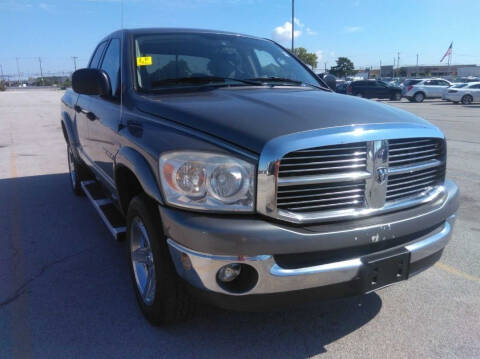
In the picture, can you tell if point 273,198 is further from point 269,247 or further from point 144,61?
point 144,61

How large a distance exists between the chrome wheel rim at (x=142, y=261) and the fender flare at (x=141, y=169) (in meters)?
0.36

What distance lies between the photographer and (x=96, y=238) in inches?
172

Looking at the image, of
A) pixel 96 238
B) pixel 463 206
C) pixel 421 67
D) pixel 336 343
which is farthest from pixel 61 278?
pixel 421 67

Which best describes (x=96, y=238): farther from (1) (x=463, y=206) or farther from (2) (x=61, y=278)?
(1) (x=463, y=206)

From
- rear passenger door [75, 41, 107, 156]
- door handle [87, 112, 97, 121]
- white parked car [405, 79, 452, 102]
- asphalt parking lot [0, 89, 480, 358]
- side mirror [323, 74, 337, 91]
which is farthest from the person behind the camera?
white parked car [405, 79, 452, 102]

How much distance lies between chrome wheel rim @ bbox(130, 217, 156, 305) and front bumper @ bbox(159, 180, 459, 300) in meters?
0.57

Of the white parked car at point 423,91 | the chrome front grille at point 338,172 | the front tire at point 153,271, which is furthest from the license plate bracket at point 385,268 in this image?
the white parked car at point 423,91

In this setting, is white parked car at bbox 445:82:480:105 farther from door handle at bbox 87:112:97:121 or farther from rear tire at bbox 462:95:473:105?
door handle at bbox 87:112:97:121

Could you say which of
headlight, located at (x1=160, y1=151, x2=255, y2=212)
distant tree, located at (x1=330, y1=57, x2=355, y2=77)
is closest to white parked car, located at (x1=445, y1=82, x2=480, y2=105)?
headlight, located at (x1=160, y1=151, x2=255, y2=212)

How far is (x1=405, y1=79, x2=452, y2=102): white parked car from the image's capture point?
99.9ft

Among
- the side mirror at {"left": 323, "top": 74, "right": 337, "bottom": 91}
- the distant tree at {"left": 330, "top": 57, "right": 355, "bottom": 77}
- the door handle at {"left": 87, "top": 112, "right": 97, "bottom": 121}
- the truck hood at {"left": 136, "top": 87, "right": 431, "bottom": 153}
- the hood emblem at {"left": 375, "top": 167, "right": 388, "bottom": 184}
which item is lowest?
the hood emblem at {"left": 375, "top": 167, "right": 388, "bottom": 184}

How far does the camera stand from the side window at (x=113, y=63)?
3.57 meters

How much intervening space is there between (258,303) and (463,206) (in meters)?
4.16

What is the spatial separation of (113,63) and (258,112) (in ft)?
6.47
